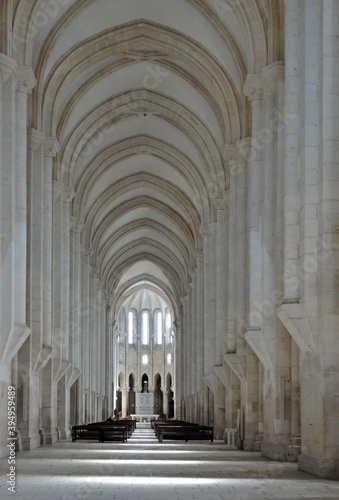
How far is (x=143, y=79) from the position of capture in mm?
37812

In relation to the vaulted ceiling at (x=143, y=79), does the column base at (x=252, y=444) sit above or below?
below

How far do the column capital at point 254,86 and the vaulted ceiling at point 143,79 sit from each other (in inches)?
14.7

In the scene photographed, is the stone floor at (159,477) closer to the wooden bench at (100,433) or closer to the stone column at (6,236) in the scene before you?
the stone column at (6,236)

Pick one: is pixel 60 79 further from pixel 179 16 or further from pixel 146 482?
pixel 146 482

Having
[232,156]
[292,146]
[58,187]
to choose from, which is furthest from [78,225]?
[292,146]

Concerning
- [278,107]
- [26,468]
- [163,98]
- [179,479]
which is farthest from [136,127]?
[179,479]

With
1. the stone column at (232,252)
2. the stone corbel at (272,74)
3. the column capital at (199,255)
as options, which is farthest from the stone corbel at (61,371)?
the column capital at (199,255)

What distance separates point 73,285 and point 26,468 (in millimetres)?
22372

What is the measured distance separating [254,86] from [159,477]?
12.8m

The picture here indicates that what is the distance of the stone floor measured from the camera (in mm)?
14219

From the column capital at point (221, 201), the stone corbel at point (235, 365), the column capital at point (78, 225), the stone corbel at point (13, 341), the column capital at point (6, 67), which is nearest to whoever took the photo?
the stone corbel at point (13, 341)

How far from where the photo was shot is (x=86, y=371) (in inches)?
1953

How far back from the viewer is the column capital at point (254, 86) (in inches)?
1020

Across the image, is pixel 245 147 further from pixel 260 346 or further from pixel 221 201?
pixel 260 346
